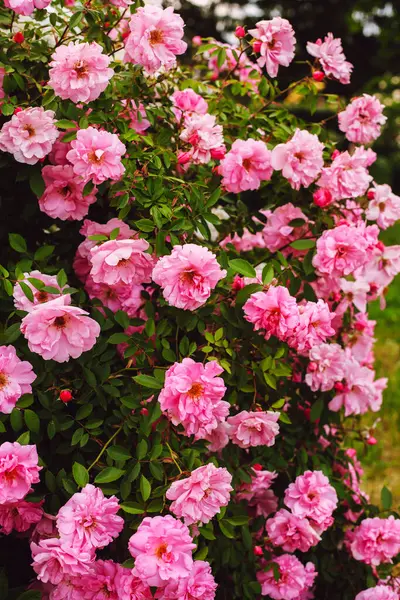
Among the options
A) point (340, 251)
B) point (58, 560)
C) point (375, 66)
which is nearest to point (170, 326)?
point (340, 251)

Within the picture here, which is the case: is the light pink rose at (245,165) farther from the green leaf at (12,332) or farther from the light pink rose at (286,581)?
the light pink rose at (286,581)

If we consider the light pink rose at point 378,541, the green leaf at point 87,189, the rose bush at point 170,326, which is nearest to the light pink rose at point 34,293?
the rose bush at point 170,326

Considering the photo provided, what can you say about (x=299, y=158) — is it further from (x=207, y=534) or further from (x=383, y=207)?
(x=207, y=534)

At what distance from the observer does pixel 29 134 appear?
5.36 ft

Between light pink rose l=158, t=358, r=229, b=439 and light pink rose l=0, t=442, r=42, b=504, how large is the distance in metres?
0.29

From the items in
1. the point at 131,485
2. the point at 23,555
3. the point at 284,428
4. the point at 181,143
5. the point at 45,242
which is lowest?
the point at 23,555

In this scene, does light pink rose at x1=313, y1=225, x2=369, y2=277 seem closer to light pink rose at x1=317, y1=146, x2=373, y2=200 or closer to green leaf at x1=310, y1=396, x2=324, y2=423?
light pink rose at x1=317, y1=146, x2=373, y2=200

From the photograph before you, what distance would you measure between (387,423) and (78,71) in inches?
108

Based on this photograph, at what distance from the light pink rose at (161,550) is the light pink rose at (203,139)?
900 mm

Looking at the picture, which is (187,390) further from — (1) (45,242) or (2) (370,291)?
(2) (370,291)

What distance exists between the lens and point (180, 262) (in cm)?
146

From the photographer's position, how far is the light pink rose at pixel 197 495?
1.41m

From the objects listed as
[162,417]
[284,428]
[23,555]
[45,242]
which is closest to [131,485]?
[162,417]

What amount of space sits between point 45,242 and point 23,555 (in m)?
0.83
